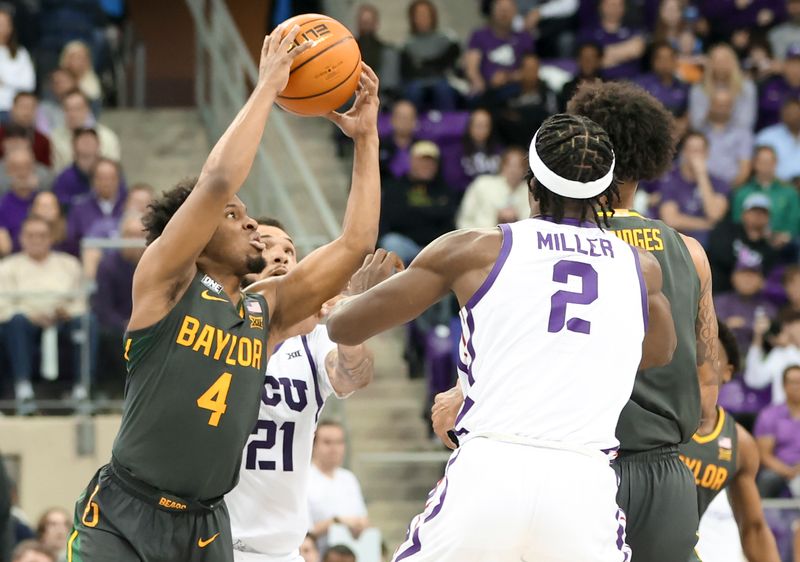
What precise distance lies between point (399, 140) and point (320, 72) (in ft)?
27.5

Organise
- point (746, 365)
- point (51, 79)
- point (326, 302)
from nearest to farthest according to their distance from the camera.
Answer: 1. point (326, 302)
2. point (746, 365)
3. point (51, 79)

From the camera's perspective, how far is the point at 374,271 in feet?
19.1

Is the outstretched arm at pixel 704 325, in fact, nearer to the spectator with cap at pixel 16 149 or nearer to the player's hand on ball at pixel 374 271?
the player's hand on ball at pixel 374 271

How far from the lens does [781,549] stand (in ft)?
35.4

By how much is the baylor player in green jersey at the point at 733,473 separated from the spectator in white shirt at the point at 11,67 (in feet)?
29.5

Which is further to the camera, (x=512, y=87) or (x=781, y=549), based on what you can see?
(x=512, y=87)

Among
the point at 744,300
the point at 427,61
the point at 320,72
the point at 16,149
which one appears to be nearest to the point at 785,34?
the point at 427,61

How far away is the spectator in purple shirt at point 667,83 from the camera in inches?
596

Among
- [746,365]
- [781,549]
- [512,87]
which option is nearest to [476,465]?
[781,549]

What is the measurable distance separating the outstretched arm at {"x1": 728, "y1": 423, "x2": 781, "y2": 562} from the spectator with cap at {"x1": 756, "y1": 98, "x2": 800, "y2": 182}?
7999 millimetres

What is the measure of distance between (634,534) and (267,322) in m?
1.72

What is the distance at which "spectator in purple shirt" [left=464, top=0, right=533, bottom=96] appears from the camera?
50.8 ft

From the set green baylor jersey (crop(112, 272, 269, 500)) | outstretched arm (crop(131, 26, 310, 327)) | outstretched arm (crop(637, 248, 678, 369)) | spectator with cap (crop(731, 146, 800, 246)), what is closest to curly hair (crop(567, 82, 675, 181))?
outstretched arm (crop(637, 248, 678, 369))

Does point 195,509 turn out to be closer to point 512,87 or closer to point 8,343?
point 8,343
